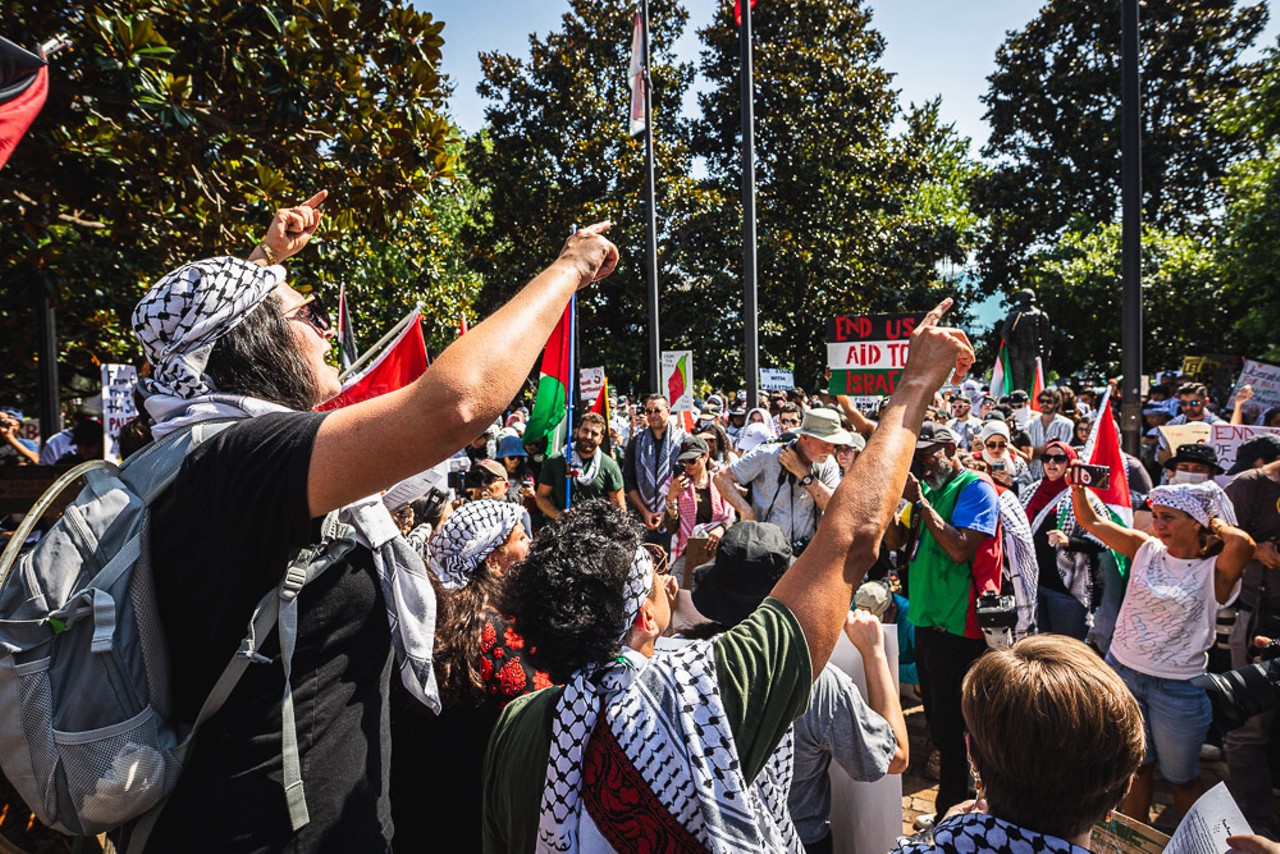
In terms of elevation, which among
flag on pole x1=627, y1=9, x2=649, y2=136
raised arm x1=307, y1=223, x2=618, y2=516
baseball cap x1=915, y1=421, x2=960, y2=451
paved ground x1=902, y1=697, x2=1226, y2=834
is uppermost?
flag on pole x1=627, y1=9, x2=649, y2=136

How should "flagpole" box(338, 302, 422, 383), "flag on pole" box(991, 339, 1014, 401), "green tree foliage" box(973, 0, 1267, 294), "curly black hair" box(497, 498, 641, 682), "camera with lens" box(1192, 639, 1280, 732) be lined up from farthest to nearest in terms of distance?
"green tree foliage" box(973, 0, 1267, 294) → "flag on pole" box(991, 339, 1014, 401) → "camera with lens" box(1192, 639, 1280, 732) → "flagpole" box(338, 302, 422, 383) → "curly black hair" box(497, 498, 641, 682)

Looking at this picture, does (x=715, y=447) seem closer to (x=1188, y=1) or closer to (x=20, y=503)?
(x=20, y=503)

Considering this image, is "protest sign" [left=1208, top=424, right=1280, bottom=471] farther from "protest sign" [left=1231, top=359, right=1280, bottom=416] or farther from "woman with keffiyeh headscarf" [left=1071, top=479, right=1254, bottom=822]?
"woman with keffiyeh headscarf" [left=1071, top=479, right=1254, bottom=822]

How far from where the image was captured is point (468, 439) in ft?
4.06

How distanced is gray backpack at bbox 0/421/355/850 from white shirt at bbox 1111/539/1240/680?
4.18 meters

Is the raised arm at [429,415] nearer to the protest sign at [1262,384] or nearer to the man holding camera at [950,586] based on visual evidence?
the man holding camera at [950,586]

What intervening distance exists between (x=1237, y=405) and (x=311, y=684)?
10.4 metres

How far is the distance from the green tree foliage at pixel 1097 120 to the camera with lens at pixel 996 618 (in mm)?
27234

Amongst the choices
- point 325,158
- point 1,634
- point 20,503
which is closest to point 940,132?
point 325,158

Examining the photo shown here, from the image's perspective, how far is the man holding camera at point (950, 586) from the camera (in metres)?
4.36

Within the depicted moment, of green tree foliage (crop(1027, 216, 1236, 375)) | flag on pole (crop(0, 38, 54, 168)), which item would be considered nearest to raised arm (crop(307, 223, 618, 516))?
flag on pole (crop(0, 38, 54, 168))

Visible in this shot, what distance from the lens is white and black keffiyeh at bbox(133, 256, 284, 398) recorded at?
146 centimetres

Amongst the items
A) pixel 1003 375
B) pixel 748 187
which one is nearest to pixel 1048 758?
pixel 748 187

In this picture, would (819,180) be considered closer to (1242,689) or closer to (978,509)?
(978,509)
